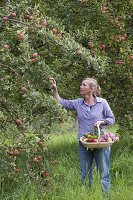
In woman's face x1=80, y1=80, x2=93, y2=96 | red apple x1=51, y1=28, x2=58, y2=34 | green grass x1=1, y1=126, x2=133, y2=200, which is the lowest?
green grass x1=1, y1=126, x2=133, y2=200

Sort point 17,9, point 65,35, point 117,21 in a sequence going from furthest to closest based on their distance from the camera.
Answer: point 117,21, point 65,35, point 17,9

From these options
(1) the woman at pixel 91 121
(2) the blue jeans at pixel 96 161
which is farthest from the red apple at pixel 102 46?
(2) the blue jeans at pixel 96 161

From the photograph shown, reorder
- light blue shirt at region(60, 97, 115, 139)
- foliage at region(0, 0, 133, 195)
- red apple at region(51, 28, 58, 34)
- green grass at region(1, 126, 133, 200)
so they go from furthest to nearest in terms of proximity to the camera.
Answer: light blue shirt at region(60, 97, 115, 139) → red apple at region(51, 28, 58, 34) → green grass at region(1, 126, 133, 200) → foliage at region(0, 0, 133, 195)

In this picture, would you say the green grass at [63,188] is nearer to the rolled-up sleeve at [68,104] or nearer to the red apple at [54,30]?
the rolled-up sleeve at [68,104]

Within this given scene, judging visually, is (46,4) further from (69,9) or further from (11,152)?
(11,152)

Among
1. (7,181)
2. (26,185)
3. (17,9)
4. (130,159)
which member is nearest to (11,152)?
(26,185)

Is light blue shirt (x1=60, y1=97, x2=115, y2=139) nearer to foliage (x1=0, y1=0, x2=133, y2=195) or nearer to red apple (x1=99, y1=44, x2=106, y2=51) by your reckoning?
foliage (x1=0, y1=0, x2=133, y2=195)

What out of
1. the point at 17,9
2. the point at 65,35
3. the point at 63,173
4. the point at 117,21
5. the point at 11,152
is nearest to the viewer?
the point at 11,152

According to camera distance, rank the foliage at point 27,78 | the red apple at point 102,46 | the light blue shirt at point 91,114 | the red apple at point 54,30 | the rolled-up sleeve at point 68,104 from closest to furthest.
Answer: the foliage at point 27,78 < the red apple at point 54,30 < the light blue shirt at point 91,114 < the rolled-up sleeve at point 68,104 < the red apple at point 102,46

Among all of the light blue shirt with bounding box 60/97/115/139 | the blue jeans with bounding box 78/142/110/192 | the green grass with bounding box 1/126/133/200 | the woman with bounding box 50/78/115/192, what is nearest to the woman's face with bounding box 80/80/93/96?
the woman with bounding box 50/78/115/192

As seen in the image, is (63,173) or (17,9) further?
(63,173)

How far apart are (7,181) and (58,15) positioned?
13.3 feet

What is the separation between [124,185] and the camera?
19.4 ft

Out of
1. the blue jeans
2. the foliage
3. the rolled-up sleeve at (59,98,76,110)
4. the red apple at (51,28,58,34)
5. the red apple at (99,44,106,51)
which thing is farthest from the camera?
the red apple at (99,44,106,51)
